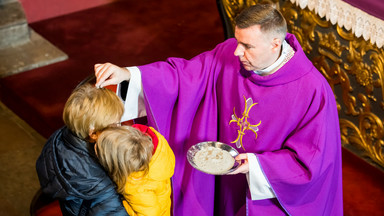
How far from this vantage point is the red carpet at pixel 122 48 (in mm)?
4352

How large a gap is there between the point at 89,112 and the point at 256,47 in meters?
0.88

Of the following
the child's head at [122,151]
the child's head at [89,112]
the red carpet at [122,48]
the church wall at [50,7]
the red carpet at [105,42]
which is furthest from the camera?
the church wall at [50,7]

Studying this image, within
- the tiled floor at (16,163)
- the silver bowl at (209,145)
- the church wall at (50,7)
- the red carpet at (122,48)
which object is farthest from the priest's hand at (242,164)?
the church wall at (50,7)

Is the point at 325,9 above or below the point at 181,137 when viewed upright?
above

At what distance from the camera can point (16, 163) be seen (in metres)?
4.74

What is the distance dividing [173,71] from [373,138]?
181 centimetres

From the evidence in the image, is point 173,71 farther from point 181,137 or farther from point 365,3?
point 365,3

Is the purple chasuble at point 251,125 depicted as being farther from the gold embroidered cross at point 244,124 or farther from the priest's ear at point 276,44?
the priest's ear at point 276,44

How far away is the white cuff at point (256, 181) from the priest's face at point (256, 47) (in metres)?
0.48

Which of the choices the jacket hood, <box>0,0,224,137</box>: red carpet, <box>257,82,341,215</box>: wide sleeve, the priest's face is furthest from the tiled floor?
the priest's face

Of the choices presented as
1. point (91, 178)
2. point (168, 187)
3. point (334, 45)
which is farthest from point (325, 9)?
point (91, 178)

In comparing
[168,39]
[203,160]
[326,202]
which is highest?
[203,160]

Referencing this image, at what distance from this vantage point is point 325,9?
416 cm

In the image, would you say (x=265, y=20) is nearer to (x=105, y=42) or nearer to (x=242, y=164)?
(x=242, y=164)
